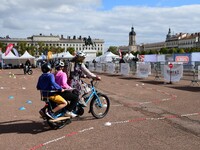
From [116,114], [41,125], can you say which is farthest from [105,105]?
[41,125]

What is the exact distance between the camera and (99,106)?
7.52 meters

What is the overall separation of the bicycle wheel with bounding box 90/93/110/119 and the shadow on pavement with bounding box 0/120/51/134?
1.31m

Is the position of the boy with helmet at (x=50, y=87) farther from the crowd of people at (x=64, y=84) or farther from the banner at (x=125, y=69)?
the banner at (x=125, y=69)

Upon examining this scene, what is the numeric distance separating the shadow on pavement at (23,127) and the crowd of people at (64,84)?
43 cm

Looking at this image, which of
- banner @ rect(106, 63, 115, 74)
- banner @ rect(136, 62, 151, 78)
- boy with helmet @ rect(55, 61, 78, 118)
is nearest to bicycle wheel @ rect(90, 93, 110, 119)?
boy with helmet @ rect(55, 61, 78, 118)

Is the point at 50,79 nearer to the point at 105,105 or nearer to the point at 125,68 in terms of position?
the point at 105,105

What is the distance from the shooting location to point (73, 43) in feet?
591

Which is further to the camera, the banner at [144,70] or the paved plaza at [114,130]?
the banner at [144,70]

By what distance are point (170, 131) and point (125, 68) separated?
762 inches

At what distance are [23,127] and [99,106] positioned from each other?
2002 mm

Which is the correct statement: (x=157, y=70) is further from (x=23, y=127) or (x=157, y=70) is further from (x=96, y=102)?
(x=23, y=127)

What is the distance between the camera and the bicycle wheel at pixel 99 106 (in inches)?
292

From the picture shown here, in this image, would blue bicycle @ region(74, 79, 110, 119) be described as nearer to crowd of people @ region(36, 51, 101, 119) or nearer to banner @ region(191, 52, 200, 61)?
crowd of people @ region(36, 51, 101, 119)

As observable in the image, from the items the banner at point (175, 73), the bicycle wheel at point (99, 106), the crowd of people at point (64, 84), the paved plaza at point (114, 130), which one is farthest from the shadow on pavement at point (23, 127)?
the banner at point (175, 73)
